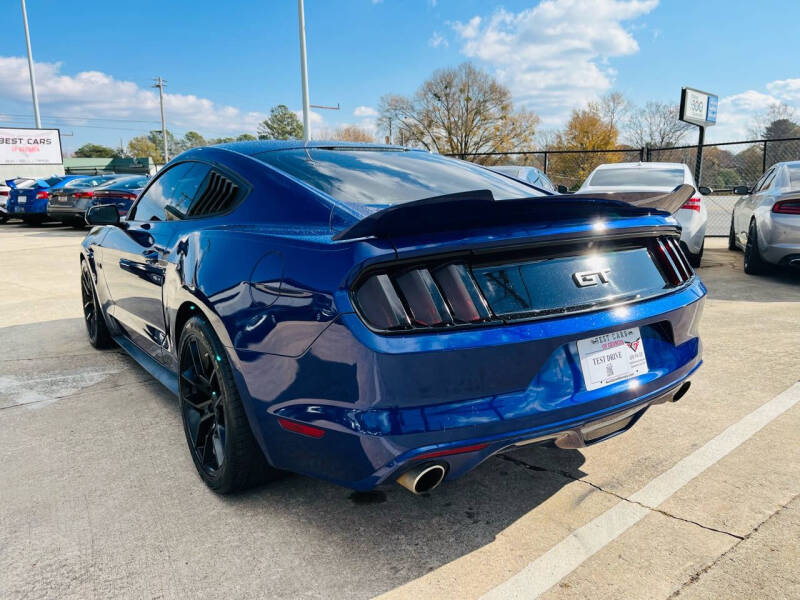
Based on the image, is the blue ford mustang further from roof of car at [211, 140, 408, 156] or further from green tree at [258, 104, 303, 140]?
green tree at [258, 104, 303, 140]

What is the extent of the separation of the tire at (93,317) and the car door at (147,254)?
0.59 m

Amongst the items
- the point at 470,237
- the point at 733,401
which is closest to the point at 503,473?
the point at 470,237

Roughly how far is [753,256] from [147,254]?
7.01 m

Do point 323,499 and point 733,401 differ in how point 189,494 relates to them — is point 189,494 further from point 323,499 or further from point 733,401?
point 733,401

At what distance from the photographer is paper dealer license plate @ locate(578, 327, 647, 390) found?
6.81 feet

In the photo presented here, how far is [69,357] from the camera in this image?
4.69 m

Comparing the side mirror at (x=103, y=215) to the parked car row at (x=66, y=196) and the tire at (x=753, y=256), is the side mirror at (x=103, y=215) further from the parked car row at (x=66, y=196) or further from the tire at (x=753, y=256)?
the parked car row at (x=66, y=196)

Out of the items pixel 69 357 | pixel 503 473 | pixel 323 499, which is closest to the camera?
pixel 323 499

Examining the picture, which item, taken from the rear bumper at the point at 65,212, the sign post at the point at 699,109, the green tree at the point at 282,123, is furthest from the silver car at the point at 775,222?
the green tree at the point at 282,123

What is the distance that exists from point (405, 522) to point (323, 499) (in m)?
0.38

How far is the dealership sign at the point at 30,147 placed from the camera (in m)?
28.4

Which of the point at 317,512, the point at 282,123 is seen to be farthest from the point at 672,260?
the point at 282,123

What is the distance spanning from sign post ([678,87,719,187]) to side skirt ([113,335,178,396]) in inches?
562

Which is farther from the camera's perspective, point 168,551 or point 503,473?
point 503,473
